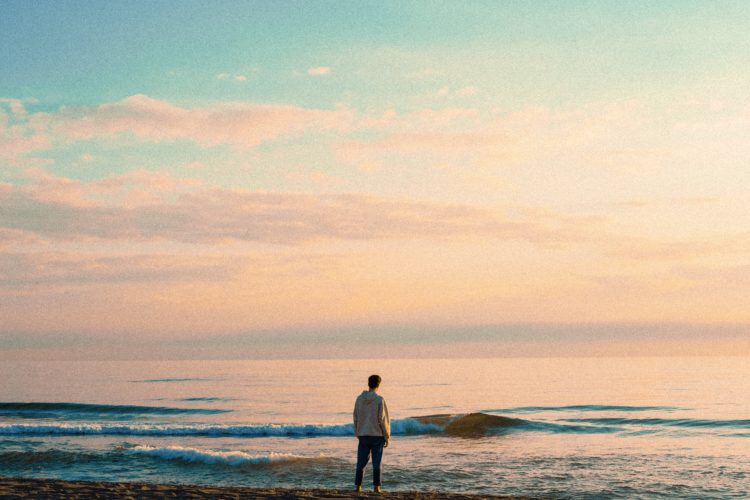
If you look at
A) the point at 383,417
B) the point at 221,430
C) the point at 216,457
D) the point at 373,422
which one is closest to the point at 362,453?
the point at 373,422

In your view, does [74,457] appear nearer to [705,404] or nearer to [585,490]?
[585,490]

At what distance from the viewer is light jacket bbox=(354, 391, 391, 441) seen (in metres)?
12.4

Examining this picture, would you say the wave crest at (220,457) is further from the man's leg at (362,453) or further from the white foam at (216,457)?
the man's leg at (362,453)

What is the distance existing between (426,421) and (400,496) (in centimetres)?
1798

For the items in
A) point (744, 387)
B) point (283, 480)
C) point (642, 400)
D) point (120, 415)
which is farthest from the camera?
point (744, 387)

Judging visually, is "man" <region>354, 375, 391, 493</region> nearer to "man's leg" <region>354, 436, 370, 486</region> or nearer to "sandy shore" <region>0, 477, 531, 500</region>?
"man's leg" <region>354, 436, 370, 486</region>

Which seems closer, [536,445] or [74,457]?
[74,457]

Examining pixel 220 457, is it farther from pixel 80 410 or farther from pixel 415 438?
pixel 80 410

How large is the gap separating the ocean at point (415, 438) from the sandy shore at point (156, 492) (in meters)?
2.30

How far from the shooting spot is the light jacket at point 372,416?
12.4 meters

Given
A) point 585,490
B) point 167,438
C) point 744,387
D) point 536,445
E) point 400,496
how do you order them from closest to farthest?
1. point 400,496
2. point 585,490
3. point 536,445
4. point 167,438
5. point 744,387

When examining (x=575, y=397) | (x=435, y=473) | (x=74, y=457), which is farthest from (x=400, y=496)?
(x=575, y=397)

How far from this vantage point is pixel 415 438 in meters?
26.9

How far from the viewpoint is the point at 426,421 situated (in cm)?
3062
